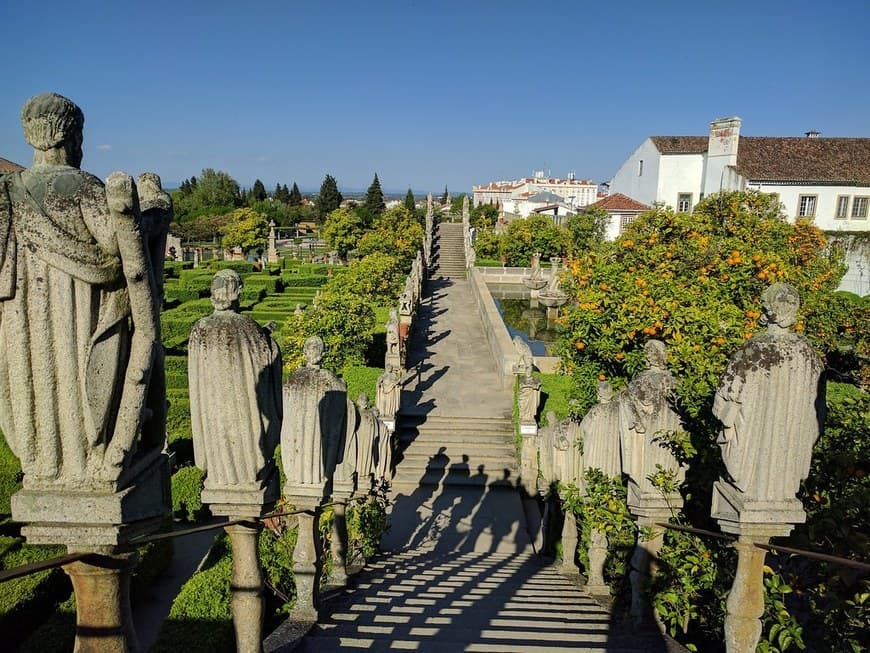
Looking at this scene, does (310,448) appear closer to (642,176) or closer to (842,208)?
(842,208)

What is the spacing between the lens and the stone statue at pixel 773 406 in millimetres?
3330

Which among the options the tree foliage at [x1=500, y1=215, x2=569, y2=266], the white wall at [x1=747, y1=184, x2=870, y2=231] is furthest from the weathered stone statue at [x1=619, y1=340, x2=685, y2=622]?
the tree foliage at [x1=500, y1=215, x2=569, y2=266]

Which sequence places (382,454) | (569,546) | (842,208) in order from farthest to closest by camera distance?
1. (842,208)
2. (382,454)
3. (569,546)

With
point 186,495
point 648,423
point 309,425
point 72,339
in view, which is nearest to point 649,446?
point 648,423

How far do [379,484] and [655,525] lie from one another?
4195 mm

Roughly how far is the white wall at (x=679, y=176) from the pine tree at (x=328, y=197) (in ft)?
188

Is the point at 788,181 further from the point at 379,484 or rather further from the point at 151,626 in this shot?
the point at 151,626

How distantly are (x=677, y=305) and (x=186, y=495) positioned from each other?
9298mm

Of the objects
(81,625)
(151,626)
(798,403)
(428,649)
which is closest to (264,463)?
(81,625)

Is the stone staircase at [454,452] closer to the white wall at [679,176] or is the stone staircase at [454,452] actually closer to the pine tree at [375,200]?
the white wall at [679,176]

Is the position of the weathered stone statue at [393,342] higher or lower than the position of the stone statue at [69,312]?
lower

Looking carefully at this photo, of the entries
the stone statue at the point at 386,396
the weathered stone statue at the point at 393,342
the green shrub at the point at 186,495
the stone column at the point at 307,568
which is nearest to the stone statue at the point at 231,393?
the stone column at the point at 307,568

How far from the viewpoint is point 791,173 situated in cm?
2912

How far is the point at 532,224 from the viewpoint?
4209cm
